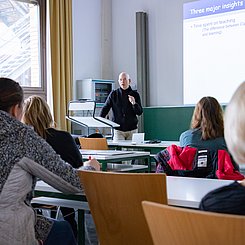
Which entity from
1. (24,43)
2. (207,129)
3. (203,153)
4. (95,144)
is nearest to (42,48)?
(24,43)

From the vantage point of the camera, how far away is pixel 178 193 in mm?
1913

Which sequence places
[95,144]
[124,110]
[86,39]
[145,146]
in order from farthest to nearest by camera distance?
[86,39], [124,110], [145,146], [95,144]

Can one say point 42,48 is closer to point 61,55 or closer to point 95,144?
point 61,55

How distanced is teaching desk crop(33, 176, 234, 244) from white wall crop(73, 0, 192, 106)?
16.8 feet

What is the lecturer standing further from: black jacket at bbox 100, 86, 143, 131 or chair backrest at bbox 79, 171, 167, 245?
chair backrest at bbox 79, 171, 167, 245

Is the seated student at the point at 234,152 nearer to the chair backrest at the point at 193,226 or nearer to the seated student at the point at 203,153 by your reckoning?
the chair backrest at the point at 193,226

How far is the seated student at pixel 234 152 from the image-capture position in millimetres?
1100

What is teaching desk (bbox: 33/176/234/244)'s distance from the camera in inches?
69.4

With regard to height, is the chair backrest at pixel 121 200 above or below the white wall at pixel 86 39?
below

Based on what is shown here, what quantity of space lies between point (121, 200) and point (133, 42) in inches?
→ 254

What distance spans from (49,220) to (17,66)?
5.37m

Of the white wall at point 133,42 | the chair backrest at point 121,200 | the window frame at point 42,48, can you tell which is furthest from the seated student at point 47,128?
the white wall at point 133,42

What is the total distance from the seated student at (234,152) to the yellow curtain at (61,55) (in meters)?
6.10

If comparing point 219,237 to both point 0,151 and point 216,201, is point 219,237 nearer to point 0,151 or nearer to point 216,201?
point 216,201
